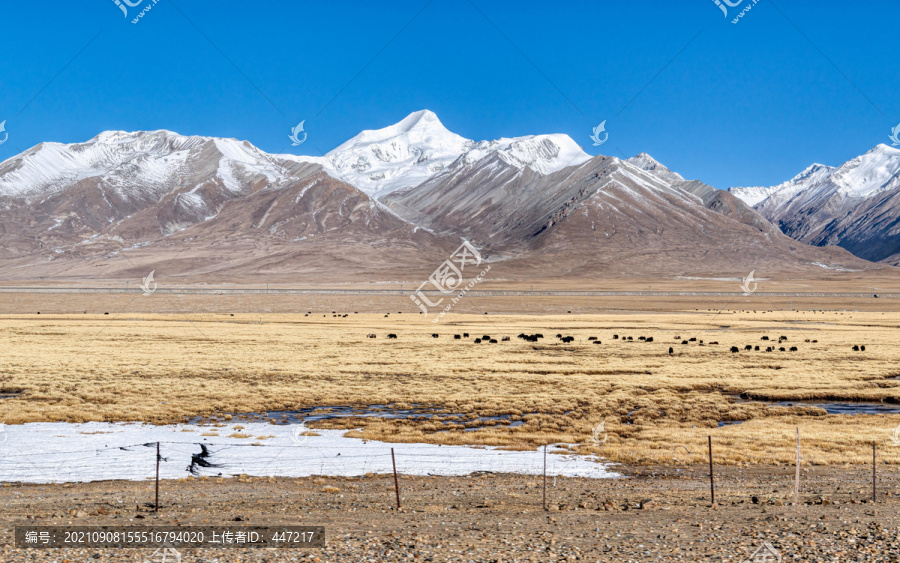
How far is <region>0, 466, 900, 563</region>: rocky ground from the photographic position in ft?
42.4

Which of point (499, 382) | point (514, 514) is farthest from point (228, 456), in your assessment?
point (499, 382)

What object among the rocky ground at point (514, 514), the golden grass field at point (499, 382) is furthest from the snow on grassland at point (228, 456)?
the golden grass field at point (499, 382)

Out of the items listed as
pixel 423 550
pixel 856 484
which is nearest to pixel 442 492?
pixel 423 550

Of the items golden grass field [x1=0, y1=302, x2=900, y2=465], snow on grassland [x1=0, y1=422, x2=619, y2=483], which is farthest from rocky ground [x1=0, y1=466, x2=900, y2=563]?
golden grass field [x1=0, y1=302, x2=900, y2=465]

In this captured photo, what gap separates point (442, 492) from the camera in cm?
1875

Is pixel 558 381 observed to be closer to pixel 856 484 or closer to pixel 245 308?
pixel 856 484

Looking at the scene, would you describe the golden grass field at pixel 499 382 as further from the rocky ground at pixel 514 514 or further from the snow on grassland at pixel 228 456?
the rocky ground at pixel 514 514

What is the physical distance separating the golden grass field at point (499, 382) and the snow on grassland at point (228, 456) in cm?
180

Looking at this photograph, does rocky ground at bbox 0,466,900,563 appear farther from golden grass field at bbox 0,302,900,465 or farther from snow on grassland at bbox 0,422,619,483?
golden grass field at bbox 0,302,900,465

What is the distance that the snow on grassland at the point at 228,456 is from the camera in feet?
69.3

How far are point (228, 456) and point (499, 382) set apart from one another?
68.1ft

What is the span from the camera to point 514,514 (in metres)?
16.2

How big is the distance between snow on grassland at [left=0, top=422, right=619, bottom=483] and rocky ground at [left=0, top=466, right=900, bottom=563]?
118 cm

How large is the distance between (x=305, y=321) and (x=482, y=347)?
3569cm
